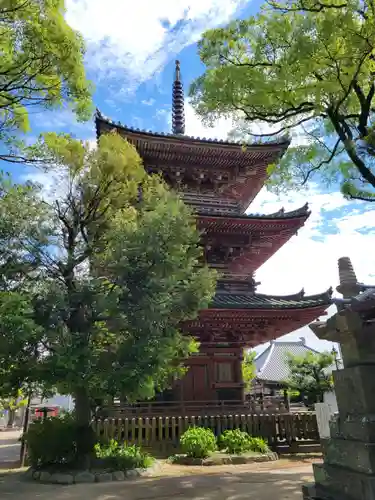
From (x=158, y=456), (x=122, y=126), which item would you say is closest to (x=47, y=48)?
(x=122, y=126)

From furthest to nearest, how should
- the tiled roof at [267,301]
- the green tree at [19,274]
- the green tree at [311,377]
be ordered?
1. the green tree at [311,377]
2. the tiled roof at [267,301]
3. the green tree at [19,274]

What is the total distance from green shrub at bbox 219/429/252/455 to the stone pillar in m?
6.32


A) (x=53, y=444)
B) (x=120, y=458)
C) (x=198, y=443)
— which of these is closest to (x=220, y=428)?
(x=198, y=443)

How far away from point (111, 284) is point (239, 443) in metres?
6.13

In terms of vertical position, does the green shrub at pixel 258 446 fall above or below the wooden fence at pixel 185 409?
below

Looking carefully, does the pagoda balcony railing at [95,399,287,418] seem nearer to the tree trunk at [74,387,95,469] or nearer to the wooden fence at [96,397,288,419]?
the wooden fence at [96,397,288,419]

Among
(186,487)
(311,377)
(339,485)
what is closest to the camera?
(339,485)

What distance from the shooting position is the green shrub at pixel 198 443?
10.9 meters

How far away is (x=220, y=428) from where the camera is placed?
12711 mm

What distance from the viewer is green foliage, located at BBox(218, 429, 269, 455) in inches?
447

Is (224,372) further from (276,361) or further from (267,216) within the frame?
(276,361)

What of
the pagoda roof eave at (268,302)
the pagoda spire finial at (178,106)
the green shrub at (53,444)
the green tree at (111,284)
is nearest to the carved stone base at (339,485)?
the green tree at (111,284)

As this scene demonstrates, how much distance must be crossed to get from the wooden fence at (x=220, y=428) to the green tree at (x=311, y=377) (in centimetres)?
1214

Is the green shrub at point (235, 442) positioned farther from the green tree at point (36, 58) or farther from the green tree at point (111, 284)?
the green tree at point (36, 58)
